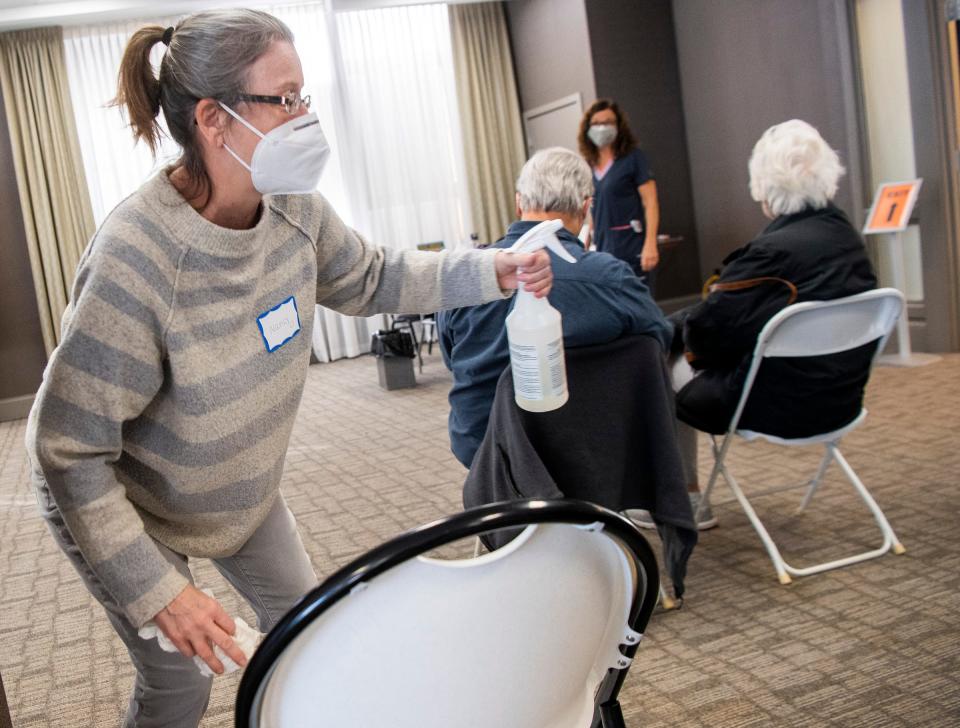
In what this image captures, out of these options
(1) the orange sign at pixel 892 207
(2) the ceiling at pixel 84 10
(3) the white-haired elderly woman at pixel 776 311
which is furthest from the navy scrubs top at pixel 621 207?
(2) the ceiling at pixel 84 10

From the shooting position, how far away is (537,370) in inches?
53.0

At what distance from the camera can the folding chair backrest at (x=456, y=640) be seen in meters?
0.71

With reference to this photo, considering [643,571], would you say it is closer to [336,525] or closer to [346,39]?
[336,525]

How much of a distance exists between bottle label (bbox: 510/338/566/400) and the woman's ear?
51 cm

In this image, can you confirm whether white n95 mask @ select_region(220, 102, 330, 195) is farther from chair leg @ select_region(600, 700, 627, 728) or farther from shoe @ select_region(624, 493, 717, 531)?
shoe @ select_region(624, 493, 717, 531)

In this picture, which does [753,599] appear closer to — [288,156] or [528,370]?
[528,370]

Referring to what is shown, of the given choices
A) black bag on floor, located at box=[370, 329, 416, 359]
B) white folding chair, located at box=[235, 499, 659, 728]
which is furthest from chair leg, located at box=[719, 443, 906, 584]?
black bag on floor, located at box=[370, 329, 416, 359]

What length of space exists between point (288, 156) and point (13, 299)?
725 centimetres

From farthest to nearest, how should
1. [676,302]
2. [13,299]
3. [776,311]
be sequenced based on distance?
1. [676,302]
2. [13,299]
3. [776,311]

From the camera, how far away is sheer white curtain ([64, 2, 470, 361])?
7891 millimetres

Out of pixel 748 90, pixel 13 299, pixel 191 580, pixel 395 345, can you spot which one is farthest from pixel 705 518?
pixel 13 299

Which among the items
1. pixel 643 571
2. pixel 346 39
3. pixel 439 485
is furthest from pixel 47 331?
pixel 643 571

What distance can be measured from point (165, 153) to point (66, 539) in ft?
1.87

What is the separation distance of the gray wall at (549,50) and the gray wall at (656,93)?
6.4 inches
